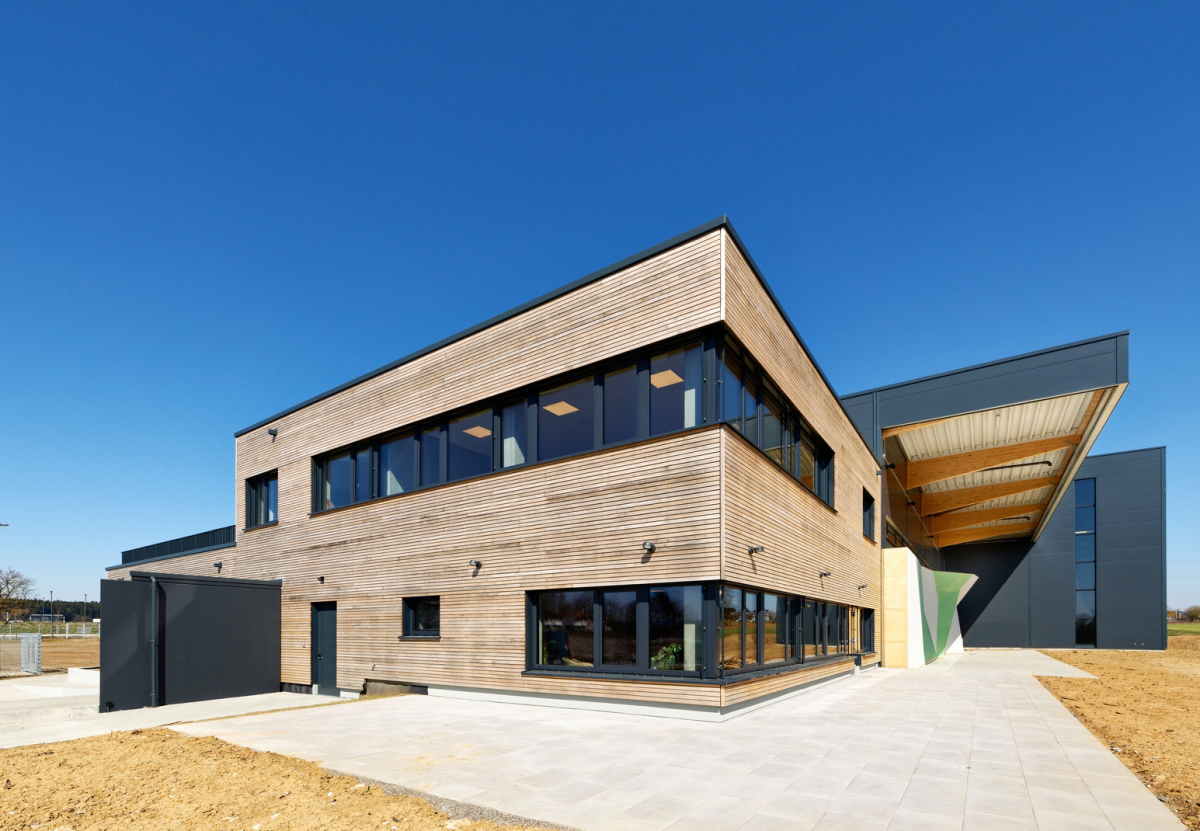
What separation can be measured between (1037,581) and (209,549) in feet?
153

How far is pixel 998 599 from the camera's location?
45750 millimetres

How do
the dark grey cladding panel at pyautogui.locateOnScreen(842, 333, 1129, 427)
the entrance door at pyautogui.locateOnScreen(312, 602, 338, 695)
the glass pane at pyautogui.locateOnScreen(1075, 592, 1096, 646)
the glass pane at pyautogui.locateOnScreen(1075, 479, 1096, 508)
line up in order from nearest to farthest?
the entrance door at pyautogui.locateOnScreen(312, 602, 338, 695) < the dark grey cladding panel at pyautogui.locateOnScreen(842, 333, 1129, 427) < the glass pane at pyautogui.locateOnScreen(1075, 592, 1096, 646) < the glass pane at pyautogui.locateOnScreen(1075, 479, 1096, 508)

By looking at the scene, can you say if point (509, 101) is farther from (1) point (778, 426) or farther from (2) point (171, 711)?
(2) point (171, 711)

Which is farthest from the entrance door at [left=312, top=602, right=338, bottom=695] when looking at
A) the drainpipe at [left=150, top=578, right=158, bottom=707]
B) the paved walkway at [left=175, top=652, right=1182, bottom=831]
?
the paved walkway at [left=175, top=652, right=1182, bottom=831]

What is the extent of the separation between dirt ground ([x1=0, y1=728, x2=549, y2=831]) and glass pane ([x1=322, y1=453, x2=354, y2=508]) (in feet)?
30.2

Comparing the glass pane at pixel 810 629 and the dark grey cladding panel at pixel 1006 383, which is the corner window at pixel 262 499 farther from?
the dark grey cladding panel at pixel 1006 383

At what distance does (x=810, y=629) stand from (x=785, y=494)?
4149mm

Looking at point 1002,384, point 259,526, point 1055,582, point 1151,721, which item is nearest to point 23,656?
point 259,526

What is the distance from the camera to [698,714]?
1020 centimetres

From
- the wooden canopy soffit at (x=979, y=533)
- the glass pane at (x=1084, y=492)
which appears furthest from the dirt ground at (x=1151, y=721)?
the wooden canopy soffit at (x=979, y=533)

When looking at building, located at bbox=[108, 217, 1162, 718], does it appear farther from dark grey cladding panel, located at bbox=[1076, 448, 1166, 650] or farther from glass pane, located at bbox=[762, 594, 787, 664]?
dark grey cladding panel, located at bbox=[1076, 448, 1166, 650]

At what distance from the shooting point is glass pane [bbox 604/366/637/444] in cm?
1174

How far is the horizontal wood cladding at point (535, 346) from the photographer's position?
11109mm

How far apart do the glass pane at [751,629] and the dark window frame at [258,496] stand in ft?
47.7
